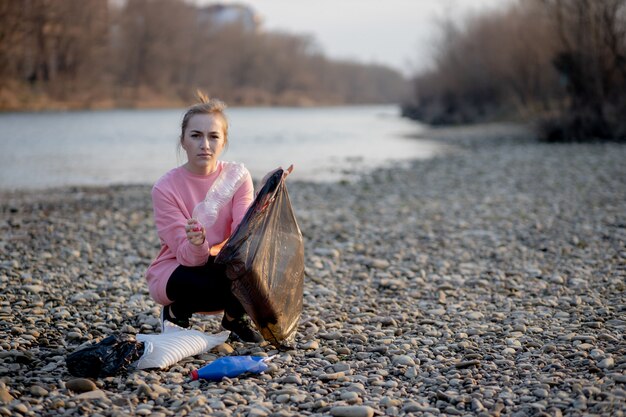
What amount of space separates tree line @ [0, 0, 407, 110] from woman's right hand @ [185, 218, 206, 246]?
21105mm

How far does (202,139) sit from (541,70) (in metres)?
27.1

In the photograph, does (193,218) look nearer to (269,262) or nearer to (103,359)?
(269,262)

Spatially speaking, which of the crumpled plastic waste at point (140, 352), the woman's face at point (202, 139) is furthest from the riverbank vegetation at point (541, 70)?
the crumpled plastic waste at point (140, 352)

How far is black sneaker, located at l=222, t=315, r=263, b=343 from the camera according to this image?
14.5ft

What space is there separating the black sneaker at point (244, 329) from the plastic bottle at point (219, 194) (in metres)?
0.67

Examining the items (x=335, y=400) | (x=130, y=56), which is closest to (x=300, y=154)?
(x=335, y=400)

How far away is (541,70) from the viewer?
94.1ft

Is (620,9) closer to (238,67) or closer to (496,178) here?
(496,178)

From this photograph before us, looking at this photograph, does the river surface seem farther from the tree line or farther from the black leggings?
the black leggings

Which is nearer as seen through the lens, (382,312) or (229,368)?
(229,368)

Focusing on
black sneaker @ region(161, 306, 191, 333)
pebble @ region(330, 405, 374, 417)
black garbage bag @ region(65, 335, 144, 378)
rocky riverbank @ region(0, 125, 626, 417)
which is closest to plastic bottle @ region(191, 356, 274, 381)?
rocky riverbank @ region(0, 125, 626, 417)

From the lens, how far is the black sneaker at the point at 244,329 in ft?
14.5

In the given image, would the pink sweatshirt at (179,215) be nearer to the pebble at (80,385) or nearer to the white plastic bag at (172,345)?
the white plastic bag at (172,345)

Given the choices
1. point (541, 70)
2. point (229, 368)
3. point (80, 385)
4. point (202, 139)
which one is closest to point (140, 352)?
point (80, 385)
